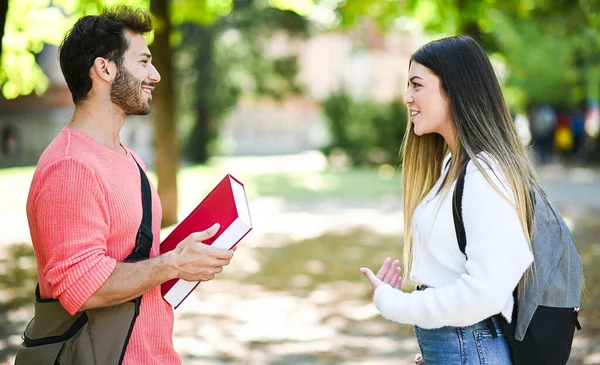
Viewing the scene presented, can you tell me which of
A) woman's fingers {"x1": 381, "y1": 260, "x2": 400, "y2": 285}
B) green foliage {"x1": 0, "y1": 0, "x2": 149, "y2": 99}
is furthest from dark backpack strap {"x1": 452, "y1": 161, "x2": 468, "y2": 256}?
green foliage {"x1": 0, "y1": 0, "x2": 149, "y2": 99}

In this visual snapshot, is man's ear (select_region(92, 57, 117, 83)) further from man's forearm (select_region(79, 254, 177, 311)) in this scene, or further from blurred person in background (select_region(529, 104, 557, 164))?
blurred person in background (select_region(529, 104, 557, 164))

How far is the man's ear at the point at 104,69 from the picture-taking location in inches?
98.7

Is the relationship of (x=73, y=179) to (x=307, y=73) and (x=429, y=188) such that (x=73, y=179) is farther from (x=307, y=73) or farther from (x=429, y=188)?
(x=307, y=73)

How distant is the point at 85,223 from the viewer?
90.4 inches

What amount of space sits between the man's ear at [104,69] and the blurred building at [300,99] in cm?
A: 2558

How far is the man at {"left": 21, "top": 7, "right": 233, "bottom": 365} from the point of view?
2.30 meters

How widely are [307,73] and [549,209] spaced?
2324 inches

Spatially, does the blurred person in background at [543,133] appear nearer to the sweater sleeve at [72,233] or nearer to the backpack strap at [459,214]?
the backpack strap at [459,214]

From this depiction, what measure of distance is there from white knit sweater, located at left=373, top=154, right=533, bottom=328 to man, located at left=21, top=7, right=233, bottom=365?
0.61 metres

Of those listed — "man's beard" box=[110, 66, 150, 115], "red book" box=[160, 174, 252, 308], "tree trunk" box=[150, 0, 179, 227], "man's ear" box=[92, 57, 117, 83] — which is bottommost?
"tree trunk" box=[150, 0, 179, 227]

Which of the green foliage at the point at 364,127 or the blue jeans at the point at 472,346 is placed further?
the green foliage at the point at 364,127

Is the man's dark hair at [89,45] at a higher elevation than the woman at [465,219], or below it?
higher

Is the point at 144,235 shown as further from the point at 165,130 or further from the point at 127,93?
the point at 165,130

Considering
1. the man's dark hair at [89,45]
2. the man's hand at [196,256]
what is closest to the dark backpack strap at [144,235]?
the man's hand at [196,256]
